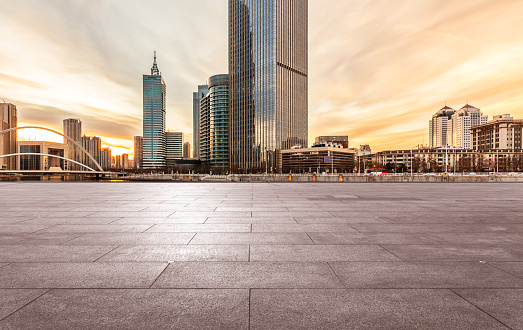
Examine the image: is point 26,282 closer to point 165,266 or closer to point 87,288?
point 87,288

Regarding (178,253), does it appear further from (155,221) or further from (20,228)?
(20,228)

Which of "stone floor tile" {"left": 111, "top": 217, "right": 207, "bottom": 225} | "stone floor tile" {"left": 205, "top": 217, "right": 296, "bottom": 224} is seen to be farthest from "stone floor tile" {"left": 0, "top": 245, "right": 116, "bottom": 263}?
"stone floor tile" {"left": 205, "top": 217, "right": 296, "bottom": 224}

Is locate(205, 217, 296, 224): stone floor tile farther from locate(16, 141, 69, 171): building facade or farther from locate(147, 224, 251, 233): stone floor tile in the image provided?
locate(16, 141, 69, 171): building facade

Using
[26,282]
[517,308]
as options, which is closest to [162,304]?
[26,282]

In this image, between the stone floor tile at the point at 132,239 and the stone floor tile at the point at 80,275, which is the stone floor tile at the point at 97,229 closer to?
the stone floor tile at the point at 132,239

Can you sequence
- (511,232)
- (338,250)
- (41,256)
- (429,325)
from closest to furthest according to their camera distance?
(429,325) → (41,256) → (338,250) → (511,232)

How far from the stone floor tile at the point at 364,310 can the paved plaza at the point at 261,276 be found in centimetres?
2

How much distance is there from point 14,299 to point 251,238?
5.19 metres

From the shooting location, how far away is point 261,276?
5070 mm

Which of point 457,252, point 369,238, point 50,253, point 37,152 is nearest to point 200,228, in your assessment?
point 50,253

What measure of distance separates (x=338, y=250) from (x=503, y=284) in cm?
308

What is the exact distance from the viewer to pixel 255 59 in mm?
199375

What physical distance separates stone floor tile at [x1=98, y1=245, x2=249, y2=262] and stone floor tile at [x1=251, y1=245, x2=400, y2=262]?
45 cm

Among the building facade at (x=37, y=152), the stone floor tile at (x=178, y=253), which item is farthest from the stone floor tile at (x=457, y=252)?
the building facade at (x=37, y=152)
